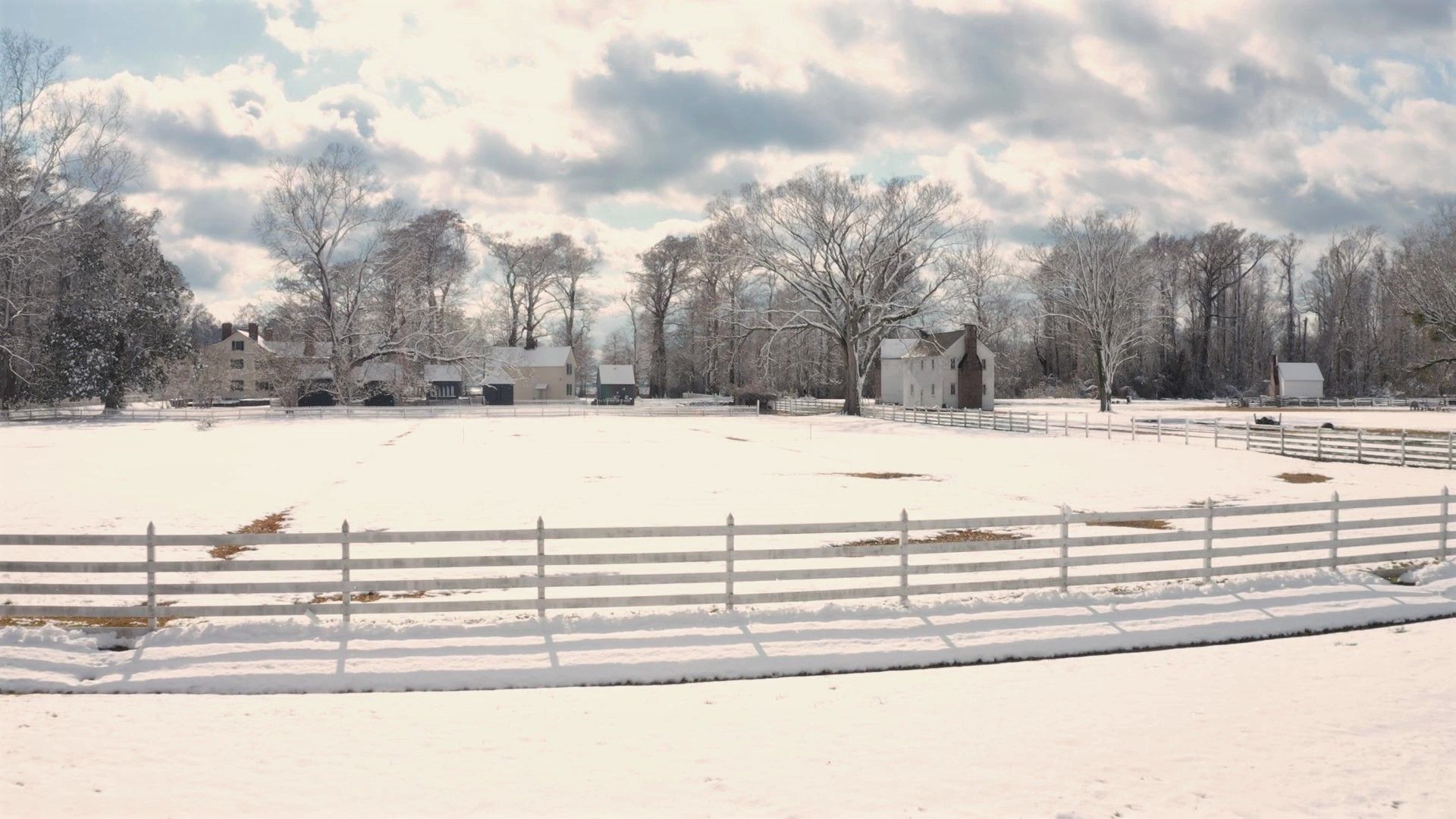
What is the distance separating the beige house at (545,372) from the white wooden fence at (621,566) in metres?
79.6

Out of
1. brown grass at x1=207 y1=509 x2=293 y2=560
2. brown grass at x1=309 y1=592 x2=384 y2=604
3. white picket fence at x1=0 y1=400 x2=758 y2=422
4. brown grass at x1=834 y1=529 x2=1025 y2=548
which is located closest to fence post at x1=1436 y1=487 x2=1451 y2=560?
brown grass at x1=834 y1=529 x2=1025 y2=548

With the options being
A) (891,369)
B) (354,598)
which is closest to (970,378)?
(891,369)

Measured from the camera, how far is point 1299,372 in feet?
304

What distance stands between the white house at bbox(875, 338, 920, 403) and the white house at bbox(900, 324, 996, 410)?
11.2m

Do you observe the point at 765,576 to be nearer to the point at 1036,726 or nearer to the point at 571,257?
the point at 1036,726

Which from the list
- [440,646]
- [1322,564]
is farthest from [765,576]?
[1322,564]

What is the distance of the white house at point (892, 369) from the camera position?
Result: 295 ft

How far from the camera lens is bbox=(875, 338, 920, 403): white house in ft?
295

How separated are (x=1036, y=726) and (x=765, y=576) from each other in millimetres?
4369

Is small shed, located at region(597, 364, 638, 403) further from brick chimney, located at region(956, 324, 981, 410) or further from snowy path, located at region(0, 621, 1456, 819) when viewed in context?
snowy path, located at region(0, 621, 1456, 819)

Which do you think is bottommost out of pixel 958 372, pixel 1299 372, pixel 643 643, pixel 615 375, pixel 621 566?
pixel 643 643

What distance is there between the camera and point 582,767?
8000 mm

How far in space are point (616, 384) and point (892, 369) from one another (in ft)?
91.3

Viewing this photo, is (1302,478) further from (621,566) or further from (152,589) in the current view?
(152,589)
